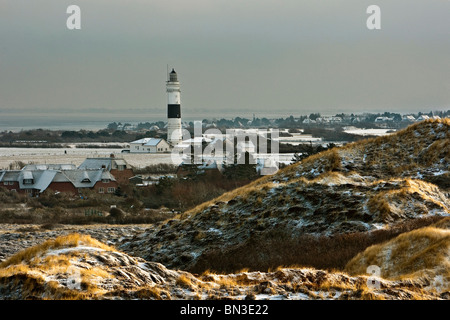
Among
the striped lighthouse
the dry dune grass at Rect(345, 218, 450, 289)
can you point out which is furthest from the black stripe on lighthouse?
the dry dune grass at Rect(345, 218, 450, 289)

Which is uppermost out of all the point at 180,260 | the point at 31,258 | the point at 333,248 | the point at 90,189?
the point at 31,258

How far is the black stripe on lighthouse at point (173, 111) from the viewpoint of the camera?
120 metres

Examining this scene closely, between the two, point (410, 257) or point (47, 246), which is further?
point (410, 257)

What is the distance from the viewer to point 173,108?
4727 inches

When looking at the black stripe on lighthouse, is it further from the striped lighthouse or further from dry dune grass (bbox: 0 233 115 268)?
dry dune grass (bbox: 0 233 115 268)

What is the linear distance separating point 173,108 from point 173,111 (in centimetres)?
99

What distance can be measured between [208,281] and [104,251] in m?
2.63

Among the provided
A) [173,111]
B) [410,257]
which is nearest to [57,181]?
[173,111]

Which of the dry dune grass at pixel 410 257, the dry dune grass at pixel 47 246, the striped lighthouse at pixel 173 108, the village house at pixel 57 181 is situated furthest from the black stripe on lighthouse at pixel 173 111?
the dry dune grass at pixel 47 246

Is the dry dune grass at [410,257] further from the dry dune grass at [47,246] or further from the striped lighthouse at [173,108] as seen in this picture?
the striped lighthouse at [173,108]

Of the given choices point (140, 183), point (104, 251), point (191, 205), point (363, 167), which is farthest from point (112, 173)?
point (104, 251)

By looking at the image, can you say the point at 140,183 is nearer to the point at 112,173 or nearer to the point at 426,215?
the point at 112,173

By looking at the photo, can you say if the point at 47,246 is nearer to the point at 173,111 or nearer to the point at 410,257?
the point at 410,257
